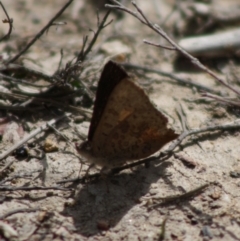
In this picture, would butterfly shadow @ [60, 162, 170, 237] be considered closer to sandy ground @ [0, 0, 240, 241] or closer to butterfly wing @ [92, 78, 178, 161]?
sandy ground @ [0, 0, 240, 241]

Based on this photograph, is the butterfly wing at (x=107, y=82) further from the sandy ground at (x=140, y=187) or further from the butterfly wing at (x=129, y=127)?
the sandy ground at (x=140, y=187)

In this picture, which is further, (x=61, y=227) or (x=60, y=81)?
(x=60, y=81)

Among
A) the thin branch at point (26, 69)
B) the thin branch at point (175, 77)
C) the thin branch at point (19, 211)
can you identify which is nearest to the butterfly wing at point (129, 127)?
the thin branch at point (19, 211)

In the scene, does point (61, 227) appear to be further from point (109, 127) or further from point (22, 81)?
point (22, 81)

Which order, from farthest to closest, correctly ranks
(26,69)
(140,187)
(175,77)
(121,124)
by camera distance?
1. (175,77)
2. (26,69)
3. (140,187)
4. (121,124)

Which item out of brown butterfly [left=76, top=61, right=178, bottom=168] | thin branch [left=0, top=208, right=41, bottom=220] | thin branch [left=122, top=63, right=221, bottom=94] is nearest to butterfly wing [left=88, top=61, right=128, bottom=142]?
brown butterfly [left=76, top=61, right=178, bottom=168]

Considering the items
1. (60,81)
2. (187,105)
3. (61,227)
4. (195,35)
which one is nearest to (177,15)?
(195,35)

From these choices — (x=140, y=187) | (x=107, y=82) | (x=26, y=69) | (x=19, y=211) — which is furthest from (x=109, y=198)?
(x=26, y=69)

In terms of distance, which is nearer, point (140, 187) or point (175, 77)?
point (140, 187)

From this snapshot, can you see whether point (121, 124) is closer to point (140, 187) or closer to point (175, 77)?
point (140, 187)
